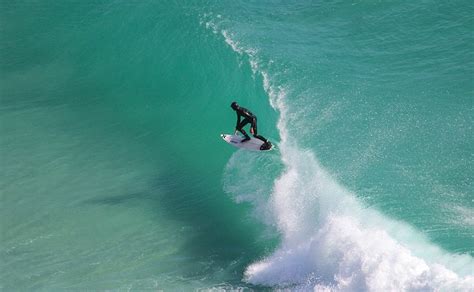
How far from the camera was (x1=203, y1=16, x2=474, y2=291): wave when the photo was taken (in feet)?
A: 53.3

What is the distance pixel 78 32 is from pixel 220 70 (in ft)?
30.3

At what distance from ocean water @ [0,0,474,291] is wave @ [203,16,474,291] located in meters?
0.06

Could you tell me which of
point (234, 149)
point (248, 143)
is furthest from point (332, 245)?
point (234, 149)

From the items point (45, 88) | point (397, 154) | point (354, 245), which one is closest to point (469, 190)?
point (397, 154)

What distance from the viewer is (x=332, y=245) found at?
17500mm

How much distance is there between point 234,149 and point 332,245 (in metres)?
6.62

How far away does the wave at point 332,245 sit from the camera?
640 inches

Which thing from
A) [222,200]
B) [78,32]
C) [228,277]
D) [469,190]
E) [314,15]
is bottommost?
[228,277]

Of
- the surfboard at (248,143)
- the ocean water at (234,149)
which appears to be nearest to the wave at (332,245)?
the ocean water at (234,149)

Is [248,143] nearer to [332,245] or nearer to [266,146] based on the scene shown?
[266,146]

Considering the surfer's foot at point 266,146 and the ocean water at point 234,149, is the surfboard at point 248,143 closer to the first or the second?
the surfer's foot at point 266,146

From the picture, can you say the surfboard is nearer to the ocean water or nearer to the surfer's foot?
the surfer's foot

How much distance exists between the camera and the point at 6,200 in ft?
68.5

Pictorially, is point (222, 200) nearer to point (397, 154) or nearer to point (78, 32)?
point (397, 154)
